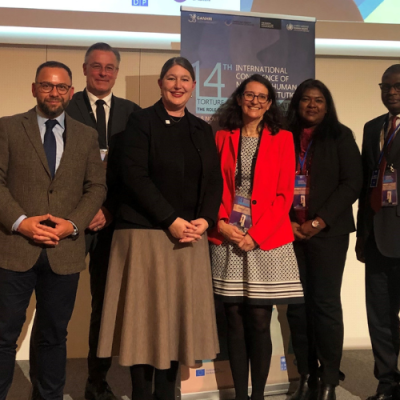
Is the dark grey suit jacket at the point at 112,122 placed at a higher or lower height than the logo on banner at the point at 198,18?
lower

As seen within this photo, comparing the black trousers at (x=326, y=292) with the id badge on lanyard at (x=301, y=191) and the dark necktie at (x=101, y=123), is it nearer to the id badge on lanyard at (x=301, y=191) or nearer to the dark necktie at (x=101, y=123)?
the id badge on lanyard at (x=301, y=191)

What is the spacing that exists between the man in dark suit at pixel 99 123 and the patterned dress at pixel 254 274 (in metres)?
0.69

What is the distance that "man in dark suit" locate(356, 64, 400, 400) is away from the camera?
8.33ft

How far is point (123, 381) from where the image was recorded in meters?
3.13

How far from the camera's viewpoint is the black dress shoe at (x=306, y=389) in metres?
2.70

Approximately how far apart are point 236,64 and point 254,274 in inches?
55.8

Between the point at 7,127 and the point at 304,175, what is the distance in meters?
1.60

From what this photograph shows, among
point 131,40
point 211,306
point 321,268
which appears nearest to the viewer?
point 211,306

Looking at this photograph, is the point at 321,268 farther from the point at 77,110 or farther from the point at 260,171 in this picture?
the point at 77,110

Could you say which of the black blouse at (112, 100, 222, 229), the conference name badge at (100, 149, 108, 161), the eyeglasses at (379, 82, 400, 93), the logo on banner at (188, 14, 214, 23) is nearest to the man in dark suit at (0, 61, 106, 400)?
the black blouse at (112, 100, 222, 229)

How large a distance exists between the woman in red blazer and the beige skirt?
20 centimetres

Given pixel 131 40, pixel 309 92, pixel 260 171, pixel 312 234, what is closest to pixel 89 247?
pixel 260 171

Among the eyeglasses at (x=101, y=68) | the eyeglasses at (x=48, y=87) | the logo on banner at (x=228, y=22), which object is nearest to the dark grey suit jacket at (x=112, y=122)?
the eyeglasses at (x=101, y=68)

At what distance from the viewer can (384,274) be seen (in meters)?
2.63
